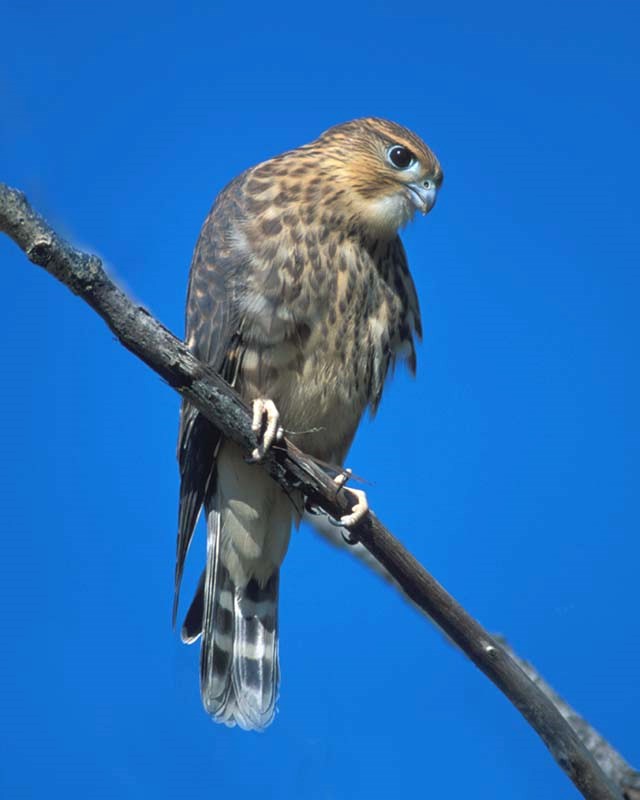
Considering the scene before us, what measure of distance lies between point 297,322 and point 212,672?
3.58 ft

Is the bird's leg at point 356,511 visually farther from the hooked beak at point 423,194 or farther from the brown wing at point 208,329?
the hooked beak at point 423,194

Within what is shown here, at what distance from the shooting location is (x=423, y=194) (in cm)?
318

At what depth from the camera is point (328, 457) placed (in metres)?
3.34

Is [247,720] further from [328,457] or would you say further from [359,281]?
[359,281]

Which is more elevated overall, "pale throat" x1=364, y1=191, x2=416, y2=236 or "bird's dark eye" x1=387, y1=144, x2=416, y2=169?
"bird's dark eye" x1=387, y1=144, x2=416, y2=169

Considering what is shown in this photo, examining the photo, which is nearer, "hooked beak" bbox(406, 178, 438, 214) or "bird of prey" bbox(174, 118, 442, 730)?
"bird of prey" bbox(174, 118, 442, 730)

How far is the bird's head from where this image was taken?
10.2ft

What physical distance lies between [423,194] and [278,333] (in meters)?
0.64

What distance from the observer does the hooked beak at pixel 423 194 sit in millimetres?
3166

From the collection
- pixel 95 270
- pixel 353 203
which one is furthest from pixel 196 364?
pixel 353 203

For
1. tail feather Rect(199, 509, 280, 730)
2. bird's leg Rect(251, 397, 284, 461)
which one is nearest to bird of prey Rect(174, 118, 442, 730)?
tail feather Rect(199, 509, 280, 730)

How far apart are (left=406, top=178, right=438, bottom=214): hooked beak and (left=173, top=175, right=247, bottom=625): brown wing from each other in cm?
51

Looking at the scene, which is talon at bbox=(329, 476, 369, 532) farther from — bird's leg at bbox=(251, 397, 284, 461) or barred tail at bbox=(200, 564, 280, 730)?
barred tail at bbox=(200, 564, 280, 730)

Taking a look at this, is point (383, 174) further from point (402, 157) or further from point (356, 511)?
point (356, 511)
